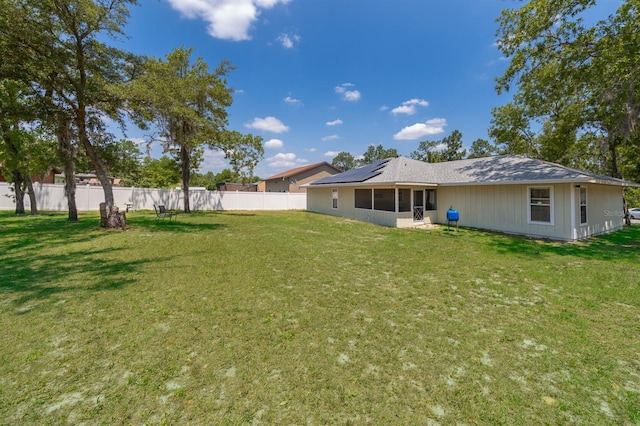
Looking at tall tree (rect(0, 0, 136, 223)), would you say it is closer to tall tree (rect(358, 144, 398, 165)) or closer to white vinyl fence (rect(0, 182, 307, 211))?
white vinyl fence (rect(0, 182, 307, 211))

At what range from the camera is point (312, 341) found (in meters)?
3.10

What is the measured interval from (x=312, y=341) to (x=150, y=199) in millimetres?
20909

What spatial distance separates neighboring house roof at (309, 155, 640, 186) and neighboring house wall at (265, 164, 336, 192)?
598 inches

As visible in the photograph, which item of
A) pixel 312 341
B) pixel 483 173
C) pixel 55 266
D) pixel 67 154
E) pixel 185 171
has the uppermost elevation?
pixel 185 171

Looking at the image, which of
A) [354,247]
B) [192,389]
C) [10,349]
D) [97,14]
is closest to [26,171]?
[97,14]

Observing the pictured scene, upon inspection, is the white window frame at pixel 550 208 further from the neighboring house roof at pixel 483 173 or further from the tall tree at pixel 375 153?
the tall tree at pixel 375 153

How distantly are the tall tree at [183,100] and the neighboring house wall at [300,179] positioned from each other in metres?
14.0

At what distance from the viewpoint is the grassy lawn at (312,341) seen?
7.14 feet

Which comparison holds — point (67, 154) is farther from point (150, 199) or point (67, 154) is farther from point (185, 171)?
point (150, 199)

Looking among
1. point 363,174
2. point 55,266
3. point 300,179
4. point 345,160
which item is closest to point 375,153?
point 345,160

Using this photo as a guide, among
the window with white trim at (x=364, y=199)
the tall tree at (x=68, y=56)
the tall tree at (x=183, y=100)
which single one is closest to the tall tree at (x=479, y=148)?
the window with white trim at (x=364, y=199)

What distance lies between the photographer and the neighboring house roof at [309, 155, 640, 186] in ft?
32.4

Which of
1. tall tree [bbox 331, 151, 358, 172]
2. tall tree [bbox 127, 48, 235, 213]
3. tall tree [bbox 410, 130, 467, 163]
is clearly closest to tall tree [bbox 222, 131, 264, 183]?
tall tree [bbox 127, 48, 235, 213]

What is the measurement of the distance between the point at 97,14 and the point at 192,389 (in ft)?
36.5
